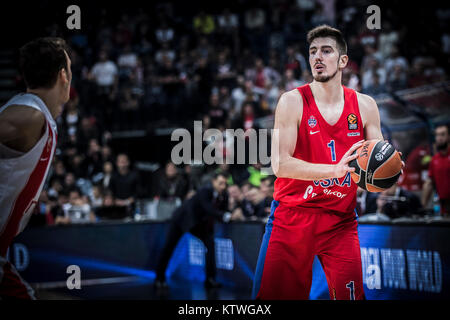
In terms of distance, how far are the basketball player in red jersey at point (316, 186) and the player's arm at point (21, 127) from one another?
4.84 feet

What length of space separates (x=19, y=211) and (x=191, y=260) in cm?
675

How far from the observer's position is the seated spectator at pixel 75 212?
1017 cm

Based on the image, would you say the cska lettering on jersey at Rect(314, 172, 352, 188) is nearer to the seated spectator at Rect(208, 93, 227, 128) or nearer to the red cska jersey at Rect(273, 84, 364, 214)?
the red cska jersey at Rect(273, 84, 364, 214)

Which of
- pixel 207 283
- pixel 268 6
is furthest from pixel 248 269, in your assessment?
pixel 268 6

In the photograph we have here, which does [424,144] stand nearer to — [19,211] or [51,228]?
[51,228]

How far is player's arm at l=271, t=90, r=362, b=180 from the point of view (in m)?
3.23

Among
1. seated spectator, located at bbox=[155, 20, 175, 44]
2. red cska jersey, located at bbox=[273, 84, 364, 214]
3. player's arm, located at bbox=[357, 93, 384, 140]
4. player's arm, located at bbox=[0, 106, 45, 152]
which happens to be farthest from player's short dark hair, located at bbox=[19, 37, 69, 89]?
seated spectator, located at bbox=[155, 20, 175, 44]

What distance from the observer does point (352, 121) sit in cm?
Answer: 362

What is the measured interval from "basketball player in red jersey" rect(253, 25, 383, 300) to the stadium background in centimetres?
231

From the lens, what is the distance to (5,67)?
47.8 feet

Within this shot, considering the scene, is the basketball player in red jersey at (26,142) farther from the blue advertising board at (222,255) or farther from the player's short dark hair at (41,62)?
the blue advertising board at (222,255)

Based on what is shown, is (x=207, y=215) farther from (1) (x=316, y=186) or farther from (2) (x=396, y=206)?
(1) (x=316, y=186)

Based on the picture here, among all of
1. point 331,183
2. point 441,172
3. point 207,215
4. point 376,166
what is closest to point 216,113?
point 207,215
